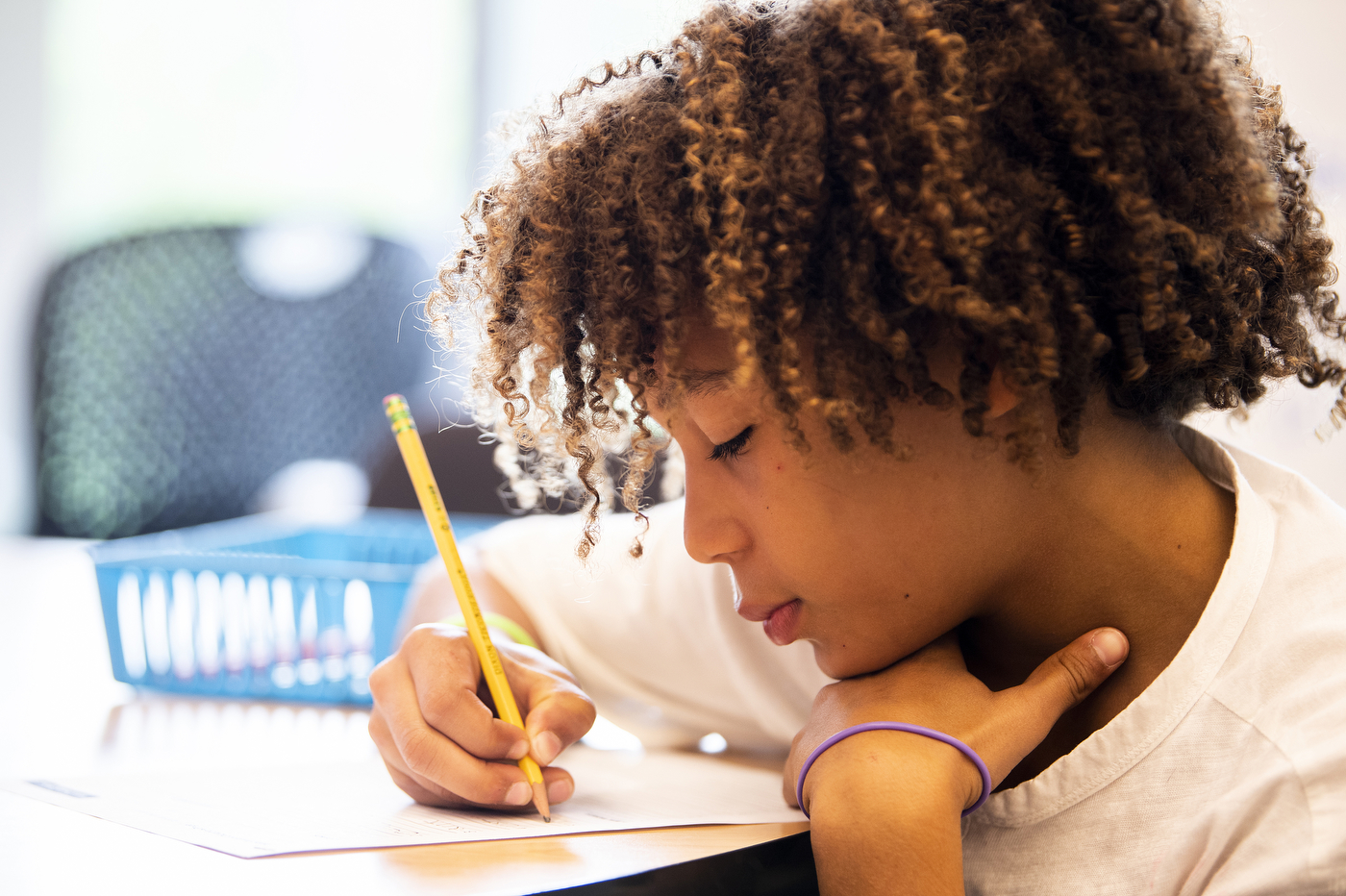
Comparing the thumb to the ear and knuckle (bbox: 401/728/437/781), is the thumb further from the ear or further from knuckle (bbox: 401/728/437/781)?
knuckle (bbox: 401/728/437/781)

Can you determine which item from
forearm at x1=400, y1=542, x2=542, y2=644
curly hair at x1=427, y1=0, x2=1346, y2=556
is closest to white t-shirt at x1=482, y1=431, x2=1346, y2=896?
curly hair at x1=427, y1=0, x2=1346, y2=556

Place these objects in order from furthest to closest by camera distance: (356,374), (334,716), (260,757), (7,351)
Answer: (356,374), (7,351), (334,716), (260,757)

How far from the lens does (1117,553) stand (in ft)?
1.76

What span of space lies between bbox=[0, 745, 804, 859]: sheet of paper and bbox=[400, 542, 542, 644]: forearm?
0.51 ft

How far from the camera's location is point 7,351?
172 centimetres

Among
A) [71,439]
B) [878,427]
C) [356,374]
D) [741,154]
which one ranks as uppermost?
[741,154]

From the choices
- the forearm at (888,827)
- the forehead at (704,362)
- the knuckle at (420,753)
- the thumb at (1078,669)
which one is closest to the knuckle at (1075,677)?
the thumb at (1078,669)

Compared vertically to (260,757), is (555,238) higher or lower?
higher

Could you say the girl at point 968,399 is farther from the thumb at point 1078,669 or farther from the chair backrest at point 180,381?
the chair backrest at point 180,381

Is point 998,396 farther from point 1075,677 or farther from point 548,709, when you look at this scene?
point 548,709

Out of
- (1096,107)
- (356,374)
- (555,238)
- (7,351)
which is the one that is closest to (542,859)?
(555,238)

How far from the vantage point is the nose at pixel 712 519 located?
530 millimetres

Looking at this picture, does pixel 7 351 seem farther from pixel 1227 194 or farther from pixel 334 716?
pixel 1227 194

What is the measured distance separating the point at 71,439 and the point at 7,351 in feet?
0.57
